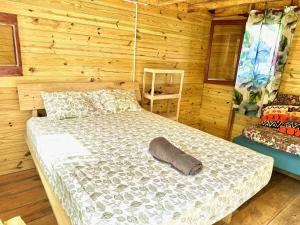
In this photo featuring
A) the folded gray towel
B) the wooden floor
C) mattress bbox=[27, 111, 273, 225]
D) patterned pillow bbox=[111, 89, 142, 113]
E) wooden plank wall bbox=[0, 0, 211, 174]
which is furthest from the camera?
patterned pillow bbox=[111, 89, 142, 113]

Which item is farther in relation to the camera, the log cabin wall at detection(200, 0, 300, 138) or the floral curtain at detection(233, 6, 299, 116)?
the log cabin wall at detection(200, 0, 300, 138)

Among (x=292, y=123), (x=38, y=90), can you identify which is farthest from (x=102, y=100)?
(x=292, y=123)

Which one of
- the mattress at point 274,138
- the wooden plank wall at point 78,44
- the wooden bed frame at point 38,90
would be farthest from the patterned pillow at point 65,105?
the mattress at point 274,138

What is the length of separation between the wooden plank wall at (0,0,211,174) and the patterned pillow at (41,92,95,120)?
0.27m

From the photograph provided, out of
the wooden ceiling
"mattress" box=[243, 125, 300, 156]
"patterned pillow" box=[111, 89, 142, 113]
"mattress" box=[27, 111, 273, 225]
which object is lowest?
"mattress" box=[243, 125, 300, 156]

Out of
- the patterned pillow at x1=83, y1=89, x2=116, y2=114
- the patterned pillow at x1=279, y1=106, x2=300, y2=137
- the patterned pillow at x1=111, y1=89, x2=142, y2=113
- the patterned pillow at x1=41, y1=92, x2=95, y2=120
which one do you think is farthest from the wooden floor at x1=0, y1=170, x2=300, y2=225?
the patterned pillow at x1=111, y1=89, x2=142, y2=113

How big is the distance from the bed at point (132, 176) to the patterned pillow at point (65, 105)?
10cm

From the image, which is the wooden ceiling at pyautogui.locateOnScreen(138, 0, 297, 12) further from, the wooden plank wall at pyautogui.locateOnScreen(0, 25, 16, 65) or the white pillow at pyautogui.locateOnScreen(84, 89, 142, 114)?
the wooden plank wall at pyautogui.locateOnScreen(0, 25, 16, 65)

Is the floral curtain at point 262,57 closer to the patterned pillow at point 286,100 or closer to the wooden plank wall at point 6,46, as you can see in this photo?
the patterned pillow at point 286,100

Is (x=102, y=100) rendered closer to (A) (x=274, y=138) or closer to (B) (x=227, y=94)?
(A) (x=274, y=138)

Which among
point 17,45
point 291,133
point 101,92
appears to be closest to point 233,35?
point 291,133

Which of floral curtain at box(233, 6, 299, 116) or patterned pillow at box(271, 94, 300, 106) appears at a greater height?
floral curtain at box(233, 6, 299, 116)

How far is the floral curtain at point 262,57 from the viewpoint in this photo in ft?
9.62

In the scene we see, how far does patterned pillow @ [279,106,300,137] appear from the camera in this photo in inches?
107
